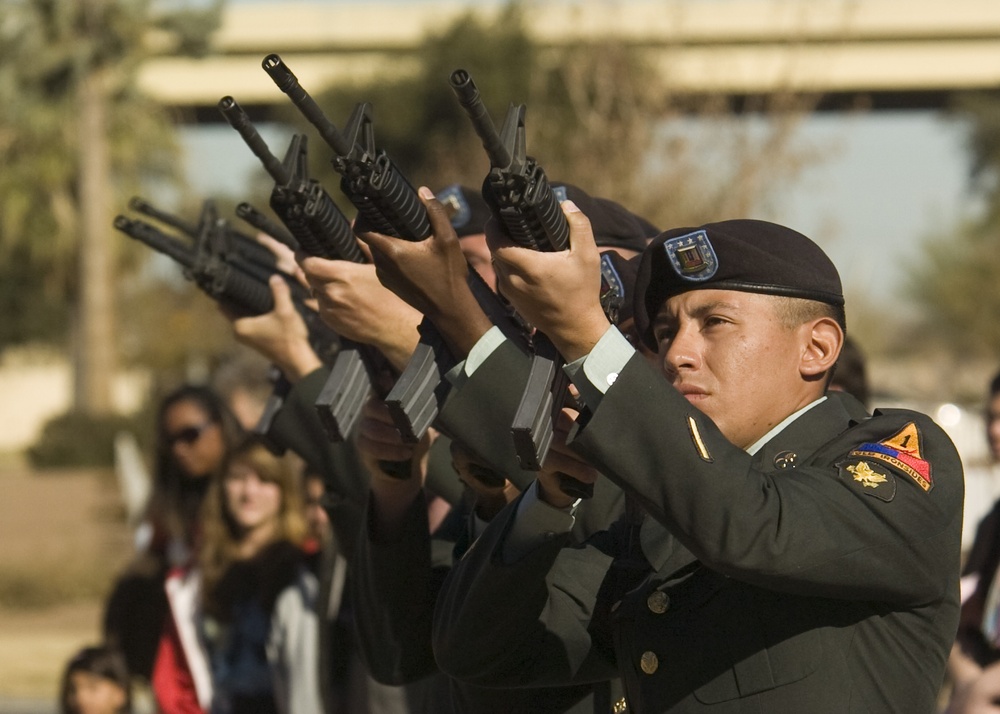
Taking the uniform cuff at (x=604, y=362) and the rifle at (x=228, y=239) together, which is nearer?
the uniform cuff at (x=604, y=362)

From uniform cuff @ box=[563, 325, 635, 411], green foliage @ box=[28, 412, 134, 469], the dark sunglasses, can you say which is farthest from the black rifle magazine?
green foliage @ box=[28, 412, 134, 469]

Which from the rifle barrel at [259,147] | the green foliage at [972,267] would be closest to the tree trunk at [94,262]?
the green foliage at [972,267]

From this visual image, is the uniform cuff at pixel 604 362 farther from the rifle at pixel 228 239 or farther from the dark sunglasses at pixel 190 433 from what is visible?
the dark sunglasses at pixel 190 433

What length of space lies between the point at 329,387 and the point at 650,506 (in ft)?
2.59

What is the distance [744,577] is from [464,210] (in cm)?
180

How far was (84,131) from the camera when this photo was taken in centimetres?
2686

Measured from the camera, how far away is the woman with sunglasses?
618cm

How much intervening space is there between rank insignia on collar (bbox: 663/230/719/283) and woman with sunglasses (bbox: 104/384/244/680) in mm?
3615

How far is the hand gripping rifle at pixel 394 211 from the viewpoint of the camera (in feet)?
8.39

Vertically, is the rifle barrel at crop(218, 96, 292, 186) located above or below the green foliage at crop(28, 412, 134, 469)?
below

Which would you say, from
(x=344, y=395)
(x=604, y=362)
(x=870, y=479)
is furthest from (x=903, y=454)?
(x=344, y=395)

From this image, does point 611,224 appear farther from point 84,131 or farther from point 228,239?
point 84,131

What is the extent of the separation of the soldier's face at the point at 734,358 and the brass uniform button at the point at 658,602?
263 mm

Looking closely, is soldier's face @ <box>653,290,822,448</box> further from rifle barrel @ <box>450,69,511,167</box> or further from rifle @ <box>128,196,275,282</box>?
rifle @ <box>128,196,275,282</box>
